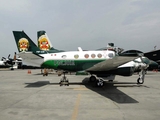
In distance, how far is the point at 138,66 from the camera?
14414 millimetres

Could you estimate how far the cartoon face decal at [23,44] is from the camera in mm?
16875

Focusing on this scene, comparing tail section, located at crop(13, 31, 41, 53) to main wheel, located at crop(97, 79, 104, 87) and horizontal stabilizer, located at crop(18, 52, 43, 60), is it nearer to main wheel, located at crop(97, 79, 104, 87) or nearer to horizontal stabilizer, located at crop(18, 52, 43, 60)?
horizontal stabilizer, located at crop(18, 52, 43, 60)

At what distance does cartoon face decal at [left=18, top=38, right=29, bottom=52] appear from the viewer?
664 inches

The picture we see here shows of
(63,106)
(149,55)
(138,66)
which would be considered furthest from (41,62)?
(149,55)

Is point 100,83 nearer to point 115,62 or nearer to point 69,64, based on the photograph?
point 115,62

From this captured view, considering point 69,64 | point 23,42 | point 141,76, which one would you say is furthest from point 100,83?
point 23,42

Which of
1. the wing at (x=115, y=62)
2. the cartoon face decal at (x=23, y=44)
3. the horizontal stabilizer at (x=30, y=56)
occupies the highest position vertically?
the cartoon face decal at (x=23, y=44)

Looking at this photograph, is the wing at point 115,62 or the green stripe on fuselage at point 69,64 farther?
the green stripe on fuselage at point 69,64

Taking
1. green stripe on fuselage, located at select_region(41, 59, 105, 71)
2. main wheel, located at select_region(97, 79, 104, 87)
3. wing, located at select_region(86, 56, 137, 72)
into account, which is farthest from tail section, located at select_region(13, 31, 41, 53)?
wing, located at select_region(86, 56, 137, 72)

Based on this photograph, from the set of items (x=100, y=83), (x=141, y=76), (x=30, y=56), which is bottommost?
(x=100, y=83)

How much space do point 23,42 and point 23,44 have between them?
24 centimetres

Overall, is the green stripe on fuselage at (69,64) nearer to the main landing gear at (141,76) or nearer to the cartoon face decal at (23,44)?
the cartoon face decal at (23,44)

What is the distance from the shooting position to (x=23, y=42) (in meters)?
17.0

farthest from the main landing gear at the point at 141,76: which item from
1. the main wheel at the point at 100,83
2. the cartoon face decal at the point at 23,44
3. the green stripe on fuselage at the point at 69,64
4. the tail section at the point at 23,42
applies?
the cartoon face decal at the point at 23,44
